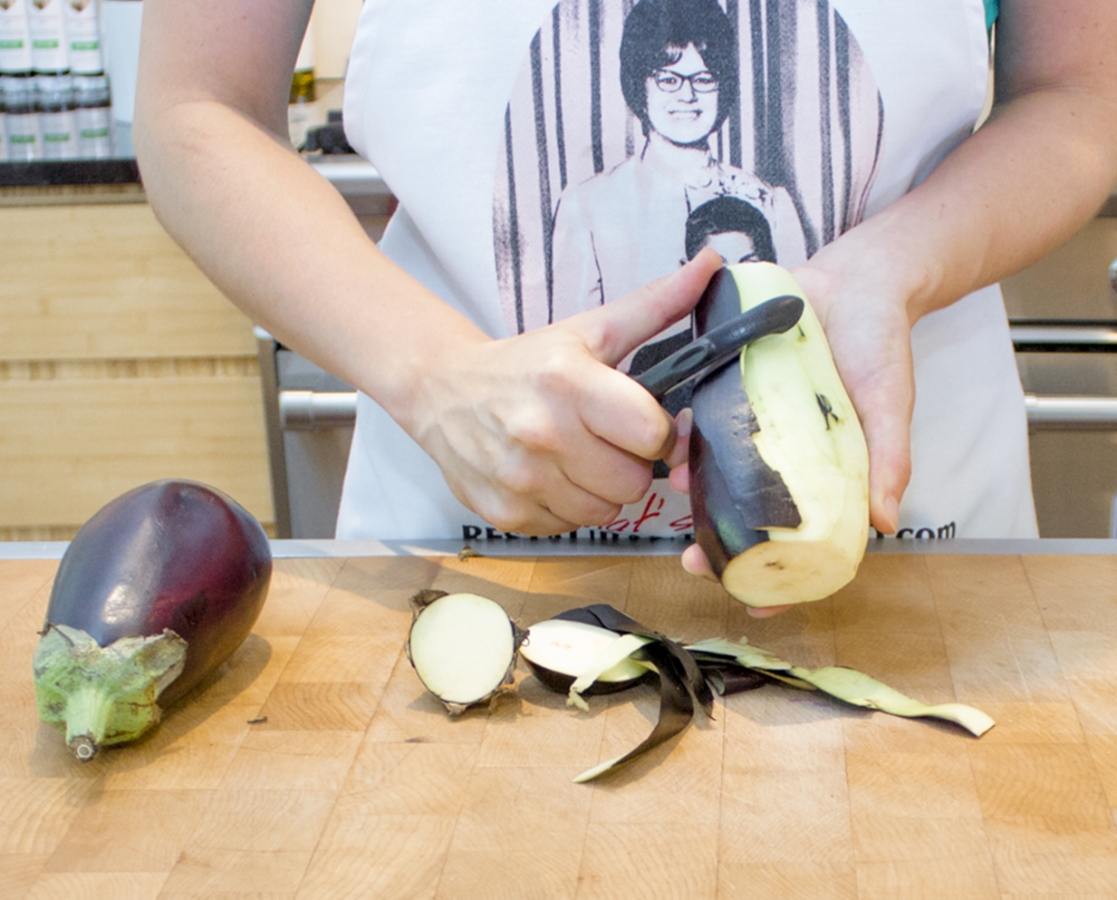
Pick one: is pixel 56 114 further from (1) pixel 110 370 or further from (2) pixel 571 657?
(2) pixel 571 657

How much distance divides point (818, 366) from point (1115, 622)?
293 millimetres

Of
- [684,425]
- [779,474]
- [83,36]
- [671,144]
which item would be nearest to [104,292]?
[83,36]

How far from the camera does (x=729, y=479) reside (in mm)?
721

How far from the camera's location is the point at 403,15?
940 mm

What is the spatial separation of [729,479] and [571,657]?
16cm

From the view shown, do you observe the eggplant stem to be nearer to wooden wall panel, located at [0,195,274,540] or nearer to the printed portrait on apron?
the printed portrait on apron

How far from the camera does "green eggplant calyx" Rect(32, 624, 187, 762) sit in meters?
0.70

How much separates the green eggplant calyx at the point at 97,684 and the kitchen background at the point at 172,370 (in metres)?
1.09

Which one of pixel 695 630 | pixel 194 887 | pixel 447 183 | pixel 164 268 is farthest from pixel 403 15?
pixel 164 268

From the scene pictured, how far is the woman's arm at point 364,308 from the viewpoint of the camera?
0.76 metres

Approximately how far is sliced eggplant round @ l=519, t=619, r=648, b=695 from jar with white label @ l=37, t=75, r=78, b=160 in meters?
1.66

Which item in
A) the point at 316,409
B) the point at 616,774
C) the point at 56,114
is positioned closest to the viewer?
the point at 616,774

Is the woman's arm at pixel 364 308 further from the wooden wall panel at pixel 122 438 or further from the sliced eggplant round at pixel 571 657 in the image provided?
the wooden wall panel at pixel 122 438

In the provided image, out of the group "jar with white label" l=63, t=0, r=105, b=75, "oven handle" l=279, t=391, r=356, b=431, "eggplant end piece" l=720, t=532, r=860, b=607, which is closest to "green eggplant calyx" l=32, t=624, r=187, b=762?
"eggplant end piece" l=720, t=532, r=860, b=607
